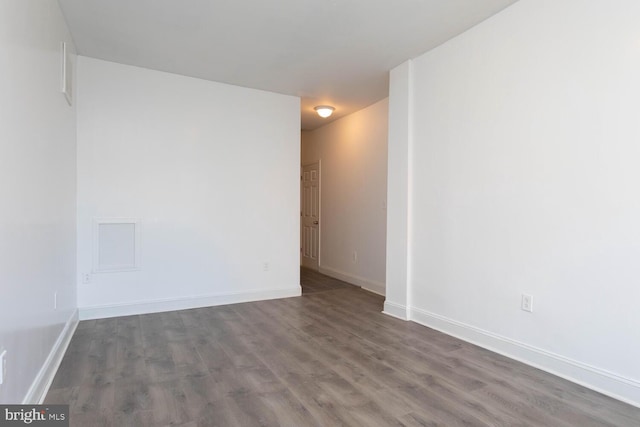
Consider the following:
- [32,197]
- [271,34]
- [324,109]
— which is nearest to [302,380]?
[32,197]

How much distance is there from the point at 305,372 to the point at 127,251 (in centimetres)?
243

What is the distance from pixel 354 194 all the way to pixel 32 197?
410cm

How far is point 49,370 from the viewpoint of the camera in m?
2.30

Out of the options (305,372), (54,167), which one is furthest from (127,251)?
(305,372)

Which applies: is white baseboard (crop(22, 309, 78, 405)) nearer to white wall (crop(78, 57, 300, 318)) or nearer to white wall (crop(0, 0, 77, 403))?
white wall (crop(0, 0, 77, 403))

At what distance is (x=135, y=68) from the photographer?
3.80m

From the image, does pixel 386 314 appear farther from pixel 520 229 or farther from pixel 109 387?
pixel 109 387

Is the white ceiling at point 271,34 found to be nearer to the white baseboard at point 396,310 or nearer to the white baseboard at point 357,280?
the white baseboard at point 396,310

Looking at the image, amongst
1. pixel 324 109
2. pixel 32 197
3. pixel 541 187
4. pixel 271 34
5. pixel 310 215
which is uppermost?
pixel 271 34

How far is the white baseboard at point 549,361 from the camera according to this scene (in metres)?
2.10

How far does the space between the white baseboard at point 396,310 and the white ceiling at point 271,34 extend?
2517mm

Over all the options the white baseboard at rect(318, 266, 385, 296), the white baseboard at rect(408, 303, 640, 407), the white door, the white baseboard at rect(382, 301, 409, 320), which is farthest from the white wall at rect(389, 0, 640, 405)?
the white door

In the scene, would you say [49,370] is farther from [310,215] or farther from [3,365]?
[310,215]

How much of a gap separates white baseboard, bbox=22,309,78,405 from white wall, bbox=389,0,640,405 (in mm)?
2973
